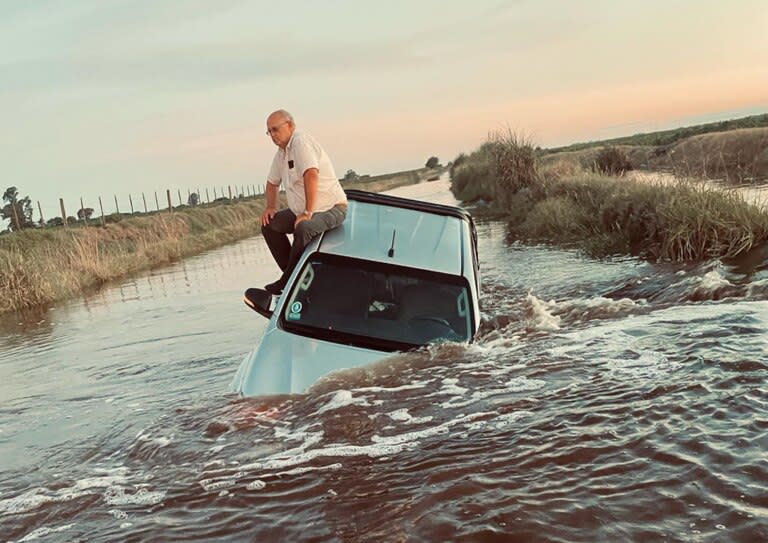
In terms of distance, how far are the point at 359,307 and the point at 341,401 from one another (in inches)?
36.5

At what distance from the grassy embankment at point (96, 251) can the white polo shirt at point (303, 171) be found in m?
11.4

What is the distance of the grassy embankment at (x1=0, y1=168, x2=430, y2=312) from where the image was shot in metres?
16.5

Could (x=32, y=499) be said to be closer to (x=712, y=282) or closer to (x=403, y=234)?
(x=403, y=234)

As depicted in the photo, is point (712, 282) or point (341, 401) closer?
point (341, 401)

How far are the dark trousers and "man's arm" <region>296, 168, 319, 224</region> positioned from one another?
8 cm

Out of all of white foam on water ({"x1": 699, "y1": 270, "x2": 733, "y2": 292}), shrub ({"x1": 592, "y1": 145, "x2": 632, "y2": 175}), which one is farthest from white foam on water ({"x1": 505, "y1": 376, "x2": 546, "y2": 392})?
shrub ({"x1": 592, "y1": 145, "x2": 632, "y2": 175})

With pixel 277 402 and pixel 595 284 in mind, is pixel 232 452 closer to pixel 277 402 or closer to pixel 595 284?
pixel 277 402

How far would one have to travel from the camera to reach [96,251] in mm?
21375

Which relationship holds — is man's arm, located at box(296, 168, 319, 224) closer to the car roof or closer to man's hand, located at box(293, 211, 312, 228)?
man's hand, located at box(293, 211, 312, 228)

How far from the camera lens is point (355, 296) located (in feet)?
19.4

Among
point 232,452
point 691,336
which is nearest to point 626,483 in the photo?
point 232,452

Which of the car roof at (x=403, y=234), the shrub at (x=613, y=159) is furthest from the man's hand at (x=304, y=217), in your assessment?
the shrub at (x=613, y=159)

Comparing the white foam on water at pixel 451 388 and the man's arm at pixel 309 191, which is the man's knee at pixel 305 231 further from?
the white foam on water at pixel 451 388

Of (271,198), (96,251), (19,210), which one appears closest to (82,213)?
(19,210)
